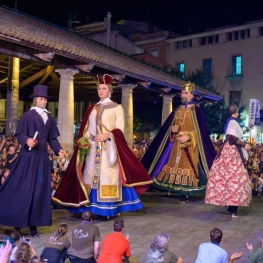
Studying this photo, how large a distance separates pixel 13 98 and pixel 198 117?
244 inches

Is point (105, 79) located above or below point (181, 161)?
above

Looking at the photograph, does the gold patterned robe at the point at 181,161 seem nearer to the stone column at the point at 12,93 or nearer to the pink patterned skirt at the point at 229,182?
the pink patterned skirt at the point at 229,182

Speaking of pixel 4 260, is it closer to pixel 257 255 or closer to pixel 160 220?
pixel 257 255

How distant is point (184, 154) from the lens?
893 centimetres

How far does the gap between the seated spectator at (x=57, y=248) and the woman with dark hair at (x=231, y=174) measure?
3.50m

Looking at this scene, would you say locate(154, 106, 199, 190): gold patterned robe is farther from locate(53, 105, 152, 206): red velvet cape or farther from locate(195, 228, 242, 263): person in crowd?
locate(195, 228, 242, 263): person in crowd

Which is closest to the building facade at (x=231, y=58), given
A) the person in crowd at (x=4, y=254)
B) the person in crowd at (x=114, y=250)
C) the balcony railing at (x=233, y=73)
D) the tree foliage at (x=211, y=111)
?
the balcony railing at (x=233, y=73)

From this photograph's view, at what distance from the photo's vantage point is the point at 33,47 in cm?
966

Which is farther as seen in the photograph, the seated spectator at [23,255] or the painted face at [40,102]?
the painted face at [40,102]

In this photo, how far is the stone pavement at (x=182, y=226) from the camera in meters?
5.57

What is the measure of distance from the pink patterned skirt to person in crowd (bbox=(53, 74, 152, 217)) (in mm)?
1151

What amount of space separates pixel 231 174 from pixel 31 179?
11.0 feet

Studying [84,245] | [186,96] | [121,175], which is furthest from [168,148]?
[84,245]

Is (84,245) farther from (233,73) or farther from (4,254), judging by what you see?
(233,73)
